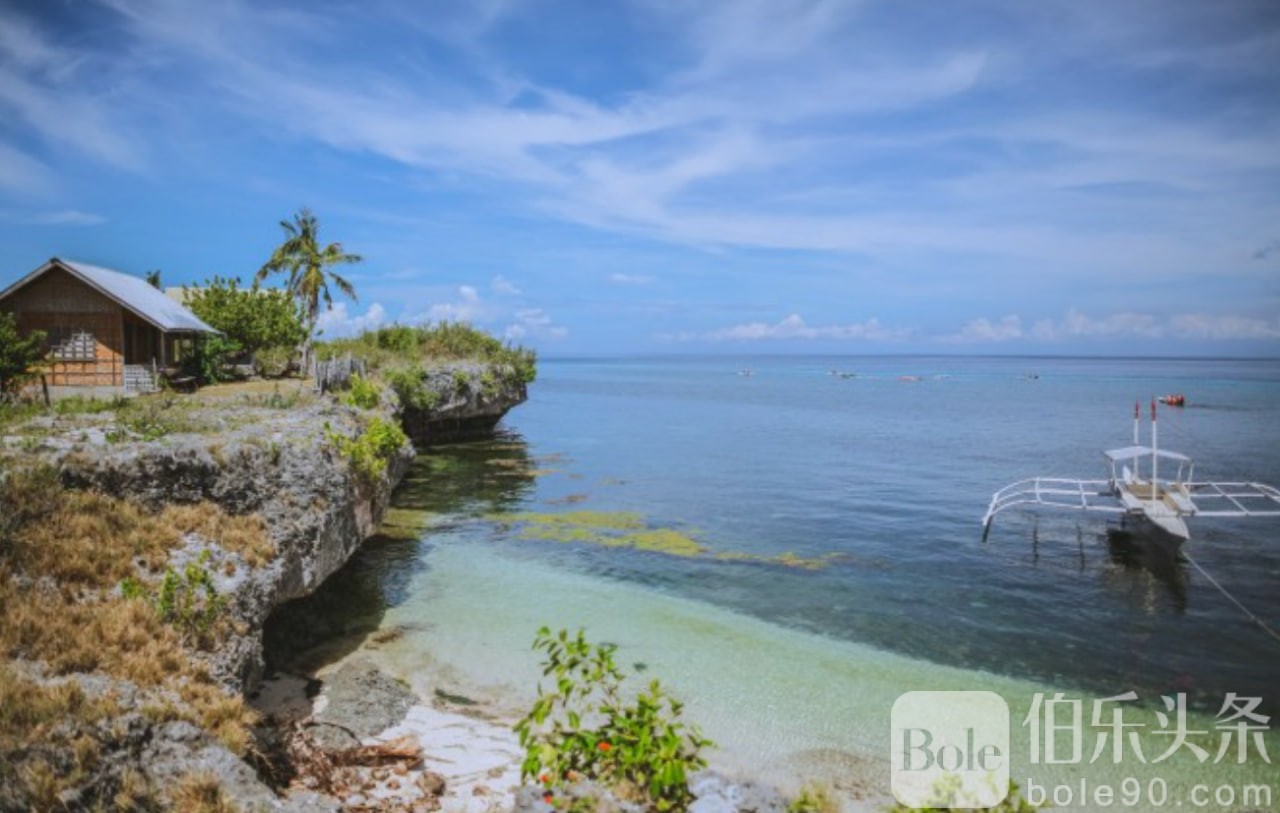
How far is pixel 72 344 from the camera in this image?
29.2 m

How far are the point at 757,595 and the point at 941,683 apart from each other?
586 cm

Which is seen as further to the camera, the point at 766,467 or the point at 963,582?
the point at 766,467

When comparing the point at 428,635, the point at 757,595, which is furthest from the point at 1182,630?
the point at 428,635

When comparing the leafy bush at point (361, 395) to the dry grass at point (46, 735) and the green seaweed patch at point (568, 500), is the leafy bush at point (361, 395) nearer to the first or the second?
the green seaweed patch at point (568, 500)

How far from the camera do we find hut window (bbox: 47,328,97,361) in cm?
2908

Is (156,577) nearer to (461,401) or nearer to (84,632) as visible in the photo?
(84,632)

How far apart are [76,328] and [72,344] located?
0.66m

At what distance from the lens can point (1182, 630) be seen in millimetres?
18016

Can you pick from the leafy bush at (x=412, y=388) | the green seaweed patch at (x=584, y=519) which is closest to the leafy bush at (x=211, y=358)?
the leafy bush at (x=412, y=388)

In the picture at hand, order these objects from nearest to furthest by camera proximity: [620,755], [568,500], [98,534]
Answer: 1. [620,755]
2. [98,534]
3. [568,500]

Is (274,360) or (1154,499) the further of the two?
(274,360)

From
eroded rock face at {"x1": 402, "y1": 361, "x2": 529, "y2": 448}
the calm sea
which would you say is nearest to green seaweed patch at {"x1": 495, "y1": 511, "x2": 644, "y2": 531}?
the calm sea

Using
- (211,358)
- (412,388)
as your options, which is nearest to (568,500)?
(412,388)

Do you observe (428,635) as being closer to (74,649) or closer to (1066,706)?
(74,649)
